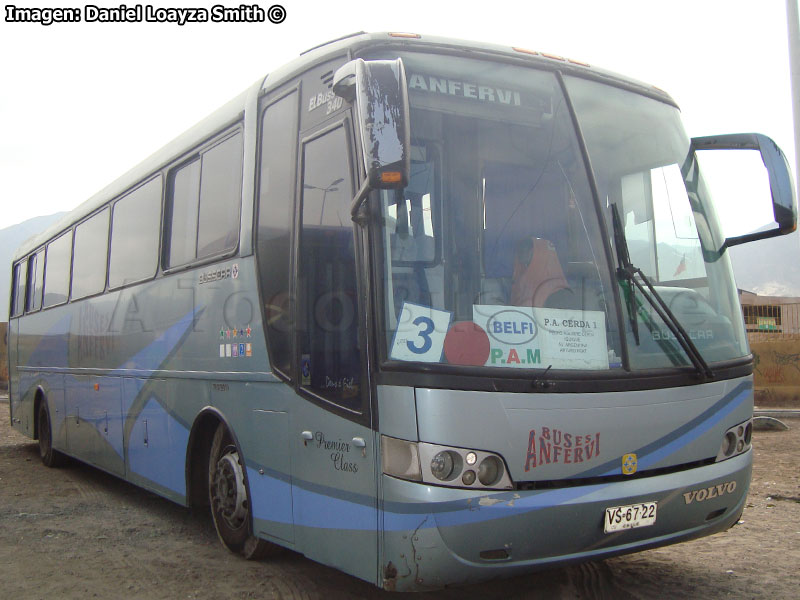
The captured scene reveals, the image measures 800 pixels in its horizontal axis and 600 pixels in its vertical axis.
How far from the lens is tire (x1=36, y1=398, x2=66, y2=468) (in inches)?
458

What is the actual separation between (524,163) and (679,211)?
128cm

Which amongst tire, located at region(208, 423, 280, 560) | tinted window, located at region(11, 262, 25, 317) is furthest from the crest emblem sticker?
tinted window, located at region(11, 262, 25, 317)

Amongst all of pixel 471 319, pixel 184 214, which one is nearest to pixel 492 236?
pixel 471 319

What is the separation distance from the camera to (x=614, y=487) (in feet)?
14.7

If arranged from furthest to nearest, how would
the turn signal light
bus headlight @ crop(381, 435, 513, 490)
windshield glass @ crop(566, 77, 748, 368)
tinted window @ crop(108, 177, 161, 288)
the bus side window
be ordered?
tinted window @ crop(108, 177, 161, 288)
windshield glass @ crop(566, 77, 748, 368)
the bus side window
bus headlight @ crop(381, 435, 513, 490)
the turn signal light

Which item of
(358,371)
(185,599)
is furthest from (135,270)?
(358,371)

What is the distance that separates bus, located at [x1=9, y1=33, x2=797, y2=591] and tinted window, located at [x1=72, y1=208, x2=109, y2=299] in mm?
3712

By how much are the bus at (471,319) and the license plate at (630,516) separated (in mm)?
15

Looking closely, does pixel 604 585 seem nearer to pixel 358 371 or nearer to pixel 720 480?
pixel 720 480

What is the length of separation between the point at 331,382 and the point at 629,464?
66.1 inches

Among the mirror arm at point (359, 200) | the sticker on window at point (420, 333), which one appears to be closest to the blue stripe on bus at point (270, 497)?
the sticker on window at point (420, 333)

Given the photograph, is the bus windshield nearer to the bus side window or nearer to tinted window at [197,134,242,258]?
the bus side window

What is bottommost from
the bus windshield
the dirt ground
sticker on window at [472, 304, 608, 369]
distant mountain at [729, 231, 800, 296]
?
the dirt ground

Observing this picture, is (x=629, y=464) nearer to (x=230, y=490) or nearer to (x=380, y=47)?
(x=380, y=47)
